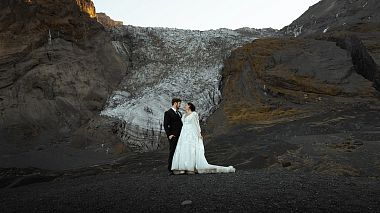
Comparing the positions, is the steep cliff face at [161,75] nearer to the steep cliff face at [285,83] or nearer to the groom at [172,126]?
the steep cliff face at [285,83]

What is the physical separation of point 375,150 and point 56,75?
17.3 meters

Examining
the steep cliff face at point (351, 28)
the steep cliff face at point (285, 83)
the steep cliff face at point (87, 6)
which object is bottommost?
the steep cliff face at point (285, 83)

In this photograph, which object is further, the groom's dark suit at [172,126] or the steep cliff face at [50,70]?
the steep cliff face at [50,70]

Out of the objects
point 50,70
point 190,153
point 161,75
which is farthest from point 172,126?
point 161,75

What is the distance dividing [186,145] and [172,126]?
2.26 ft

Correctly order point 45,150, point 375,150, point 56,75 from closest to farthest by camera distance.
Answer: point 375,150 → point 45,150 → point 56,75

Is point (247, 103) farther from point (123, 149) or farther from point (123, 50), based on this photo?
point (123, 50)

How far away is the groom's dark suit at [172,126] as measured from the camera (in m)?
10.9

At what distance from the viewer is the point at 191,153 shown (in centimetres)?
1060

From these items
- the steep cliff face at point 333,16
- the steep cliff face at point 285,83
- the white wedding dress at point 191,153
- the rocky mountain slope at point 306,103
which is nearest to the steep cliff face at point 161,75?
the rocky mountain slope at point 306,103

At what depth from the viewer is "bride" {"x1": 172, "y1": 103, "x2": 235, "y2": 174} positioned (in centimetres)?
1052

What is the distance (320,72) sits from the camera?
68.9 feet

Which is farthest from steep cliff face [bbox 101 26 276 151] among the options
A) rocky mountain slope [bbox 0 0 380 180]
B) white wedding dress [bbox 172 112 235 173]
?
white wedding dress [bbox 172 112 235 173]

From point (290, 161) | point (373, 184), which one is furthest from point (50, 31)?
point (373, 184)
